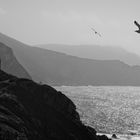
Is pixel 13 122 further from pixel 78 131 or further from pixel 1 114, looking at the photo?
pixel 78 131

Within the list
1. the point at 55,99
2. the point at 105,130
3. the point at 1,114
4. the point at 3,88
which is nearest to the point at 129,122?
the point at 105,130

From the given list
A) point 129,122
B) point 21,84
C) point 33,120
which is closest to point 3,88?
point 21,84

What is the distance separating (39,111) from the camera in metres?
79.7

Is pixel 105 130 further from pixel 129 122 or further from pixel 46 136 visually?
pixel 46 136

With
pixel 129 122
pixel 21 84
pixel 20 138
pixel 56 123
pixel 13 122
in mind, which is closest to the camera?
pixel 20 138

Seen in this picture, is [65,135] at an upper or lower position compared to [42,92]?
lower

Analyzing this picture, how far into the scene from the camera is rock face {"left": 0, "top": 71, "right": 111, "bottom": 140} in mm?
68812

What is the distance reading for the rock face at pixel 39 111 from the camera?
226 ft

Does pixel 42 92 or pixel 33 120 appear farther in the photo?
pixel 42 92

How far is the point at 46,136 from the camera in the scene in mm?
72188

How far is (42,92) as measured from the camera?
8500cm

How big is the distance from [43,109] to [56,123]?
5.24 meters

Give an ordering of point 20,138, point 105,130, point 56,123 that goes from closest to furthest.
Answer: point 20,138
point 56,123
point 105,130

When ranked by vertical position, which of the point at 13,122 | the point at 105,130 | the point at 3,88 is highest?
the point at 3,88
